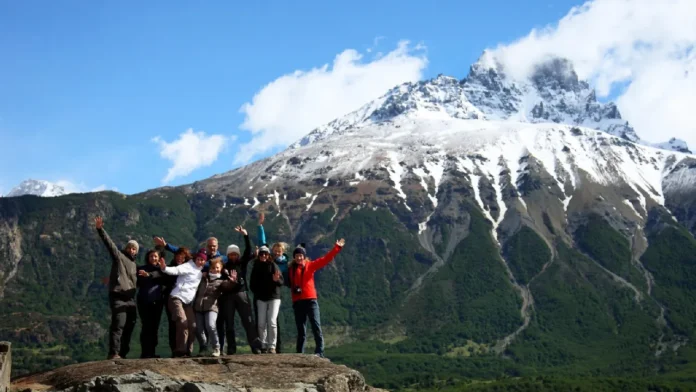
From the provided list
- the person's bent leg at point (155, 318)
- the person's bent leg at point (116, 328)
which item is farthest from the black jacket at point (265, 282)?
the person's bent leg at point (116, 328)

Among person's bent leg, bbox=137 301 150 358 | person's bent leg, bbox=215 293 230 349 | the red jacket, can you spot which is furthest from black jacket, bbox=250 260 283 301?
person's bent leg, bbox=137 301 150 358

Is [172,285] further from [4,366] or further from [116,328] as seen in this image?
[4,366]

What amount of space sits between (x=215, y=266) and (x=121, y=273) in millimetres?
3231

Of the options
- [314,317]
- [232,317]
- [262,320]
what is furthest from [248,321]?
[314,317]

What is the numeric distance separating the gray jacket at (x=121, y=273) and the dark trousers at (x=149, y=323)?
62cm

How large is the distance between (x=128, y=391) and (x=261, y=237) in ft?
39.9

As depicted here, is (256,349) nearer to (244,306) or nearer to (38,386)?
(244,306)

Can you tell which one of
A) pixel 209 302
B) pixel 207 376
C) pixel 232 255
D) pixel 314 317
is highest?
pixel 232 255

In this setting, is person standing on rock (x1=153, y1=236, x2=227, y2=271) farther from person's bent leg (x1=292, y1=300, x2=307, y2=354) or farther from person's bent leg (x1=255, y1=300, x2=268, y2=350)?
person's bent leg (x1=292, y1=300, x2=307, y2=354)

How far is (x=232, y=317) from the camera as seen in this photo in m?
33.2

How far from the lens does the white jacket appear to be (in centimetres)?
3148

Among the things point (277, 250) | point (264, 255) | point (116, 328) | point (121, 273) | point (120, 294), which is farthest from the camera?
point (277, 250)

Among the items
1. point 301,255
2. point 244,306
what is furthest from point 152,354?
point 301,255

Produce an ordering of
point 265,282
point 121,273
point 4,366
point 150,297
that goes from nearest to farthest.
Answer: point 4,366 → point 121,273 → point 150,297 → point 265,282
